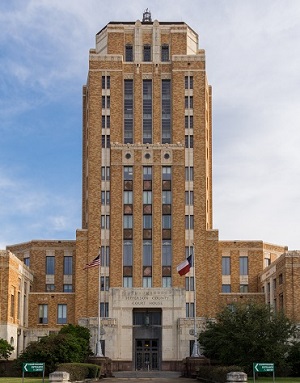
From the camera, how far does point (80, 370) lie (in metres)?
58.4

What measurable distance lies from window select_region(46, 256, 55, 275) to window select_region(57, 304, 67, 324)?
29.1 ft

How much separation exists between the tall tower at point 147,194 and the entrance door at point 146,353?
0.12 meters

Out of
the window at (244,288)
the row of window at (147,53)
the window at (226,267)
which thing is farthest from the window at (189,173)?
the window at (244,288)

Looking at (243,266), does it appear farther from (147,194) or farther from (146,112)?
(146,112)

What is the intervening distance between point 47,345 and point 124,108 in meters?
37.8

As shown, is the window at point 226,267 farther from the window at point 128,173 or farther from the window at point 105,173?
the window at point 105,173

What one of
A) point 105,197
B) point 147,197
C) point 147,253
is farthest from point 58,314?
point 147,197

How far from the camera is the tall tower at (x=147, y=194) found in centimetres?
8956

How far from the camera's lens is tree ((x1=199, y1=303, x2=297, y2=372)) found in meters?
63.9

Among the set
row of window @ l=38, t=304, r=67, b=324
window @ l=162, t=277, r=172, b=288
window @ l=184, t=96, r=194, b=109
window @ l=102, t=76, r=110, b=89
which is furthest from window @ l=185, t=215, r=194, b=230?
window @ l=102, t=76, r=110, b=89

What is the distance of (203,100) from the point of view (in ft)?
316

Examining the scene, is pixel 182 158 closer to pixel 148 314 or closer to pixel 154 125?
pixel 154 125

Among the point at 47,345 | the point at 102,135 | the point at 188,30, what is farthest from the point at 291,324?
the point at 188,30

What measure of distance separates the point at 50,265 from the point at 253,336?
4275cm
